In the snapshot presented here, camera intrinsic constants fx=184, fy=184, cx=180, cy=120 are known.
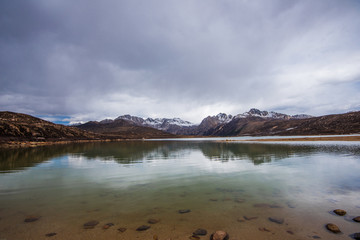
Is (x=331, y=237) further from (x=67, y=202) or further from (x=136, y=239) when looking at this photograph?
(x=67, y=202)

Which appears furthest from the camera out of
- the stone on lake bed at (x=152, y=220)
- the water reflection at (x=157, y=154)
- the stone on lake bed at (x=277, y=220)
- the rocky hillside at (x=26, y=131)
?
the rocky hillside at (x=26, y=131)

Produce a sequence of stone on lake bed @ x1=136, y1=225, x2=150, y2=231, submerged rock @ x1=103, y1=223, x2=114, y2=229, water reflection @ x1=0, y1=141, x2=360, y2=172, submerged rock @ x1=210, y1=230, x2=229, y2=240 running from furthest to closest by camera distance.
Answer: water reflection @ x1=0, y1=141, x2=360, y2=172 < submerged rock @ x1=103, y1=223, x2=114, y2=229 < stone on lake bed @ x1=136, y1=225, x2=150, y2=231 < submerged rock @ x1=210, y1=230, x2=229, y2=240

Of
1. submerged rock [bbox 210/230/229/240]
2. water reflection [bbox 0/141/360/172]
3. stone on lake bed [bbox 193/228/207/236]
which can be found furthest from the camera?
water reflection [bbox 0/141/360/172]

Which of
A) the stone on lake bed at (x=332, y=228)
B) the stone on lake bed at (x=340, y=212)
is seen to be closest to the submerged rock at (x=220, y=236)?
the stone on lake bed at (x=332, y=228)

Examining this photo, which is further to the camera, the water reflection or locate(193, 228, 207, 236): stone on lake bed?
the water reflection

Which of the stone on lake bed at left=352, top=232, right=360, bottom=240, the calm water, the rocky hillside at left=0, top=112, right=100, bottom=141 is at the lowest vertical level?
the calm water

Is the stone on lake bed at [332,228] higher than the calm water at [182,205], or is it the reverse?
the stone on lake bed at [332,228]

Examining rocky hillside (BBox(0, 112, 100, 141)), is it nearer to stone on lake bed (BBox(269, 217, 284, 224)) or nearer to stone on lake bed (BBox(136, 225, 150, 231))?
stone on lake bed (BBox(136, 225, 150, 231))

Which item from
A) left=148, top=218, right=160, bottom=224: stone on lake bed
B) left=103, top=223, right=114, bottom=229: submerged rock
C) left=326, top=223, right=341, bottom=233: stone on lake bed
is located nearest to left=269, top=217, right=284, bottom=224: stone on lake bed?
left=326, top=223, right=341, bottom=233: stone on lake bed

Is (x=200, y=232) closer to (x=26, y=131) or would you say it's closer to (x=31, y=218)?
(x=31, y=218)

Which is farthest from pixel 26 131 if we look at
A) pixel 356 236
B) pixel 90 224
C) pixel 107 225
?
pixel 356 236

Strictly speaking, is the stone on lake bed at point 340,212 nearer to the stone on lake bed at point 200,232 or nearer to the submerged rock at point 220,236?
the submerged rock at point 220,236

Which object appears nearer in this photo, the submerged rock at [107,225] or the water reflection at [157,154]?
the submerged rock at [107,225]

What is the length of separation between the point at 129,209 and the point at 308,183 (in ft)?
→ 61.8
